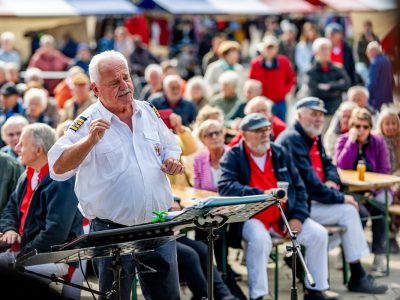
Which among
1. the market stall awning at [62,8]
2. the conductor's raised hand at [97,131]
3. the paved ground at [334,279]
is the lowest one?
the paved ground at [334,279]

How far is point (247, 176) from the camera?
6906mm

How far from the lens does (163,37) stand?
2634cm

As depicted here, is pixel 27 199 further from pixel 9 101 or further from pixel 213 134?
pixel 9 101

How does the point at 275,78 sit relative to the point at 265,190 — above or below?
above

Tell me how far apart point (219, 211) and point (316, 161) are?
3.97 meters

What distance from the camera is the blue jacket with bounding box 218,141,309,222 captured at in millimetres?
6879

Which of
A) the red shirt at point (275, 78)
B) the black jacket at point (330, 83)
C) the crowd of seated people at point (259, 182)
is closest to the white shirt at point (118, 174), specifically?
the crowd of seated people at point (259, 182)

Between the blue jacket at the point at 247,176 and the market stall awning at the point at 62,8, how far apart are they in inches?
493

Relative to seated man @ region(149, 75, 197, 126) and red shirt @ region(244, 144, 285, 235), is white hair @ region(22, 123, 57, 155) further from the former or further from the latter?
seated man @ region(149, 75, 197, 126)

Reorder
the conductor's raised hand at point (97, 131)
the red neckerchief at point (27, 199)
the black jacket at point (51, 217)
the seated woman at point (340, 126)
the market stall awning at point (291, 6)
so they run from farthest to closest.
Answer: the market stall awning at point (291, 6) → the seated woman at point (340, 126) → the red neckerchief at point (27, 199) → the black jacket at point (51, 217) → the conductor's raised hand at point (97, 131)

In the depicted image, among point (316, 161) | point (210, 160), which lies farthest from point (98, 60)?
point (316, 161)

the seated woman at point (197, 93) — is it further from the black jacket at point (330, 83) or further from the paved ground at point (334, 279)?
the paved ground at point (334, 279)

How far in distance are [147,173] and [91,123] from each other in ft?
1.46

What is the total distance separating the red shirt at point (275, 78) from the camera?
1408 cm
